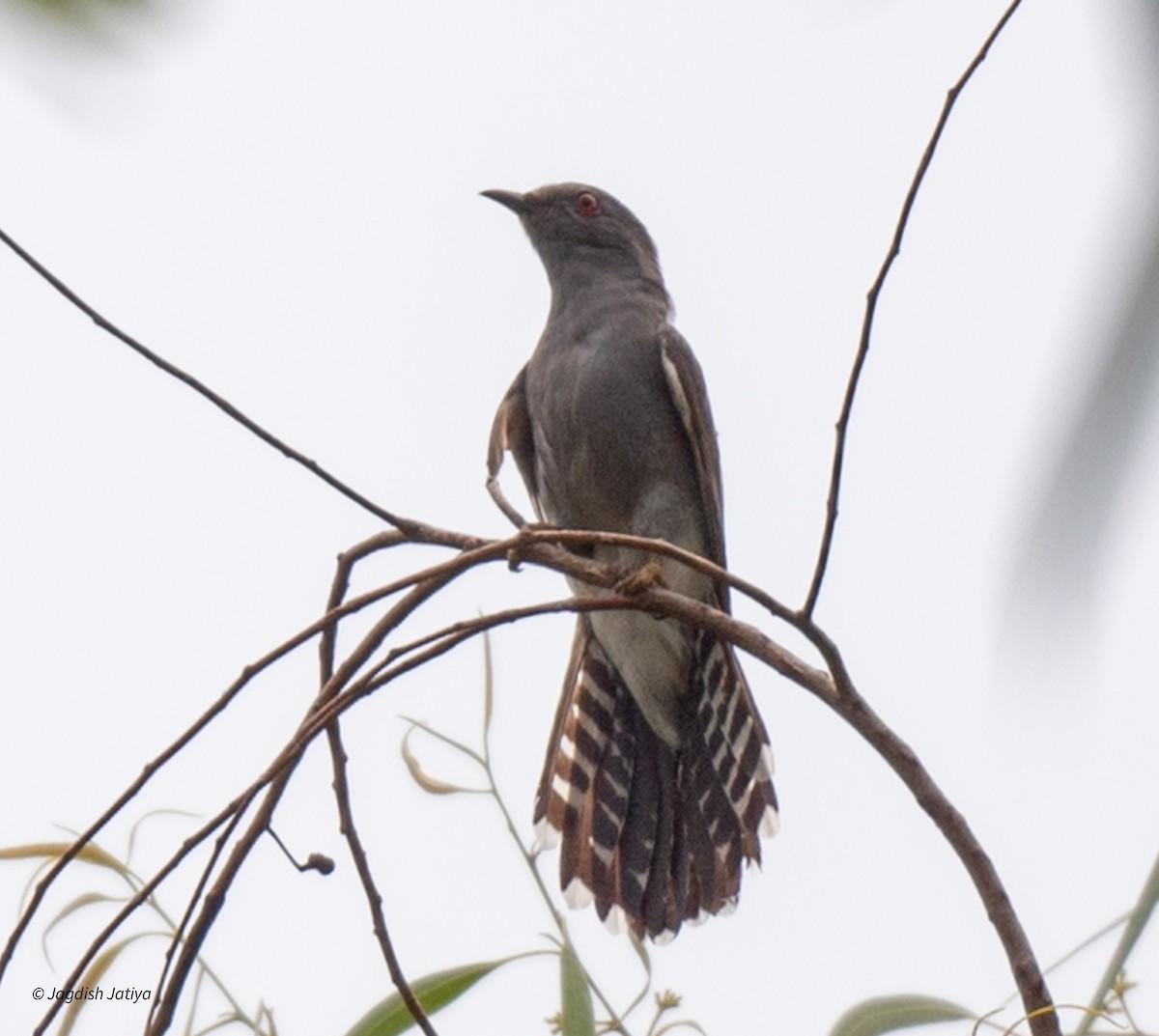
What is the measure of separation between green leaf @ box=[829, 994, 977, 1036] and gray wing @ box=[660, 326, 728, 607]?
115 inches

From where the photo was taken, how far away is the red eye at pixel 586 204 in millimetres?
6443

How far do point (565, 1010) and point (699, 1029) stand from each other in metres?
0.23

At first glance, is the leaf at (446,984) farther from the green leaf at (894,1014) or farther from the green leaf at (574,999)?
the green leaf at (894,1014)

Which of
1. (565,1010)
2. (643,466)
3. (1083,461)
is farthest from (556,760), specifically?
(1083,461)

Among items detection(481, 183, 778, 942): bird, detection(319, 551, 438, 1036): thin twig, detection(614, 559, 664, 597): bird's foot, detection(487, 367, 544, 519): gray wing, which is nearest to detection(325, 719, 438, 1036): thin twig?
detection(319, 551, 438, 1036): thin twig

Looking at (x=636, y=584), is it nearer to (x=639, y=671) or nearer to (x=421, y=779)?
(x=421, y=779)

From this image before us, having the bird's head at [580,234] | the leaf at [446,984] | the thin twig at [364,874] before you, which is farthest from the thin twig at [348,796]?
the bird's head at [580,234]

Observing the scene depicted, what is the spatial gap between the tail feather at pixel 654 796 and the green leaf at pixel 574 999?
233 cm

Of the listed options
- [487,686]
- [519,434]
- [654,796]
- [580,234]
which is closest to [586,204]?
[580,234]

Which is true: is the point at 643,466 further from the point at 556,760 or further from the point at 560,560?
the point at 560,560

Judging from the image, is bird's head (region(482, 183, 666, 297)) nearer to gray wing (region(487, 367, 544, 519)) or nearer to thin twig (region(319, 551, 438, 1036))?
gray wing (region(487, 367, 544, 519))

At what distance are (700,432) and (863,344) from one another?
11.6 ft

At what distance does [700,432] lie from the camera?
5.34 meters

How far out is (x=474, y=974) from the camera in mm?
2746
